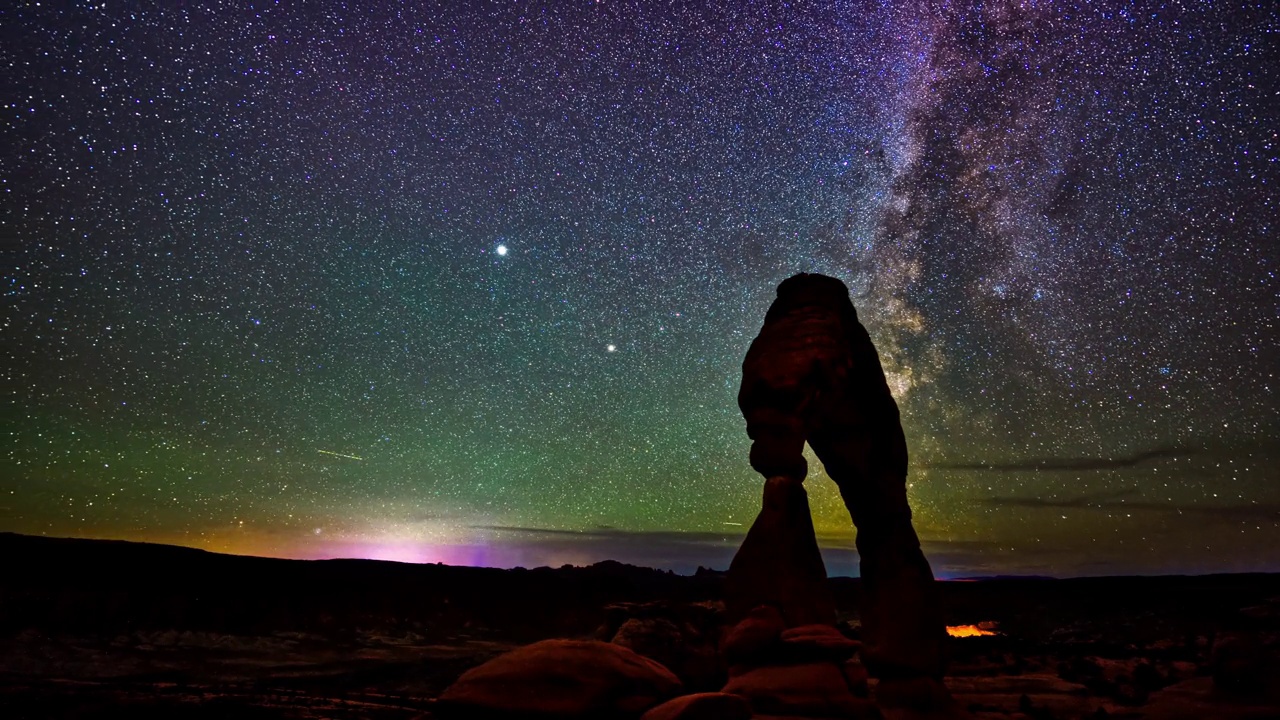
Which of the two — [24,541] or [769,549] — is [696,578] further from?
[769,549]

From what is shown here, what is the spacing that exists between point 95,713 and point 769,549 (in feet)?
48.8

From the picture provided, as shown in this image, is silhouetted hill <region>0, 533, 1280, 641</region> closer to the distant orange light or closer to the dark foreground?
the dark foreground

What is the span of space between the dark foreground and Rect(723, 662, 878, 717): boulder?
22.4 feet

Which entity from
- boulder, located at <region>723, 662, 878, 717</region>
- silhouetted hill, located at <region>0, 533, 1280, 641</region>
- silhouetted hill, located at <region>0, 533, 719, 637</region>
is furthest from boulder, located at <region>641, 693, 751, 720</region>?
silhouetted hill, located at <region>0, 533, 719, 637</region>

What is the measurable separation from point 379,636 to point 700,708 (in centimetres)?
3650

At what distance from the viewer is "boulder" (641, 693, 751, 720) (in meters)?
8.15

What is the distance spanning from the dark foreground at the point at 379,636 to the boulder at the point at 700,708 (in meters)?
9.50

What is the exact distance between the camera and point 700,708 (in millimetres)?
8398

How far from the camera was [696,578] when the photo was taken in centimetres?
9331

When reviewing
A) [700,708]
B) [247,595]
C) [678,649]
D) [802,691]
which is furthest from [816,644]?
[247,595]

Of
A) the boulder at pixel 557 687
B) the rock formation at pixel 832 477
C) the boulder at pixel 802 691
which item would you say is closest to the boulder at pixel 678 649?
the rock formation at pixel 832 477

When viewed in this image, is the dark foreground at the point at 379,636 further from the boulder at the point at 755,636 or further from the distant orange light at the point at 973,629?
the boulder at the point at 755,636

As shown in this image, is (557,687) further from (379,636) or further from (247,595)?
(247,595)

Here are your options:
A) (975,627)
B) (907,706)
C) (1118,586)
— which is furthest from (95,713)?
(1118,586)
